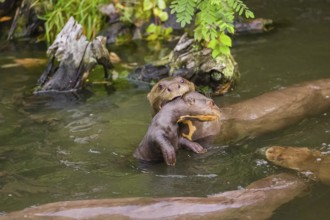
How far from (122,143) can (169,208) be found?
1.34 m

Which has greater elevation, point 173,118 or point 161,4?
point 161,4

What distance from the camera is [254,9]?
23.5ft

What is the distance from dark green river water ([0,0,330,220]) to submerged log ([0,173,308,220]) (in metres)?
0.11

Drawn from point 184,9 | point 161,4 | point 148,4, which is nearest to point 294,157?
point 184,9

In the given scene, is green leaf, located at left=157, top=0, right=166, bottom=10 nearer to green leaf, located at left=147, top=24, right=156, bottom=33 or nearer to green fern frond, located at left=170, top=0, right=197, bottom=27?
green leaf, located at left=147, top=24, right=156, bottom=33

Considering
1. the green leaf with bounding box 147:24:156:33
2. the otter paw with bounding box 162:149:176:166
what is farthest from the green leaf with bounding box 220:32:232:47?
the green leaf with bounding box 147:24:156:33

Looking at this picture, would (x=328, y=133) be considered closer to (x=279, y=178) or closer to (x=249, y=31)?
(x=279, y=178)

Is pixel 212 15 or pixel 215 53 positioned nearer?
pixel 212 15

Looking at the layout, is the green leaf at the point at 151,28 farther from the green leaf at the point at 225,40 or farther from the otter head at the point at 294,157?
the otter head at the point at 294,157

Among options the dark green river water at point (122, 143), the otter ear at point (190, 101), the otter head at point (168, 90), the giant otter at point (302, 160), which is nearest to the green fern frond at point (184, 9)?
the otter head at point (168, 90)

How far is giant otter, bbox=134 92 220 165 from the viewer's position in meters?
3.38

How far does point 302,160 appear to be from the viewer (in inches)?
127

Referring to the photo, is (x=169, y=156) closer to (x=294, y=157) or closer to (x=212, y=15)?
(x=294, y=157)

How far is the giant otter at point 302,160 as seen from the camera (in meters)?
3.08
